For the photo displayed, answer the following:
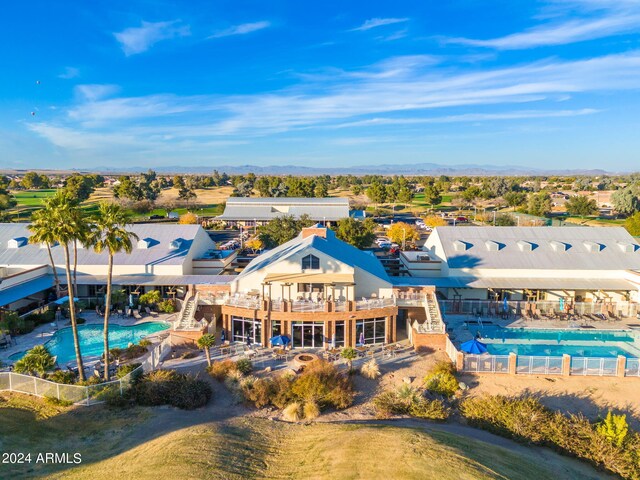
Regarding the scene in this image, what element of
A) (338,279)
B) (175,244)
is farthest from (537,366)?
(175,244)

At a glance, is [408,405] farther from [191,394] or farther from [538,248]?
[538,248]

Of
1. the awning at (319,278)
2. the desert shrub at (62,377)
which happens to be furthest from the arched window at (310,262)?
the desert shrub at (62,377)

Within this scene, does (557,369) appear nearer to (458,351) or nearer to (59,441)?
(458,351)

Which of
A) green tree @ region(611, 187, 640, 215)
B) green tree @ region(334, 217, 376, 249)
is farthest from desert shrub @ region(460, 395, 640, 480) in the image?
green tree @ region(611, 187, 640, 215)

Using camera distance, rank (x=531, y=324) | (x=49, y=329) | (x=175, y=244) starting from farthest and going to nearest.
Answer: (x=175, y=244), (x=531, y=324), (x=49, y=329)

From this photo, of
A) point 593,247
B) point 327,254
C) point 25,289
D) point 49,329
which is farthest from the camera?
point 593,247

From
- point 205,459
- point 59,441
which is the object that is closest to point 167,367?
point 59,441
